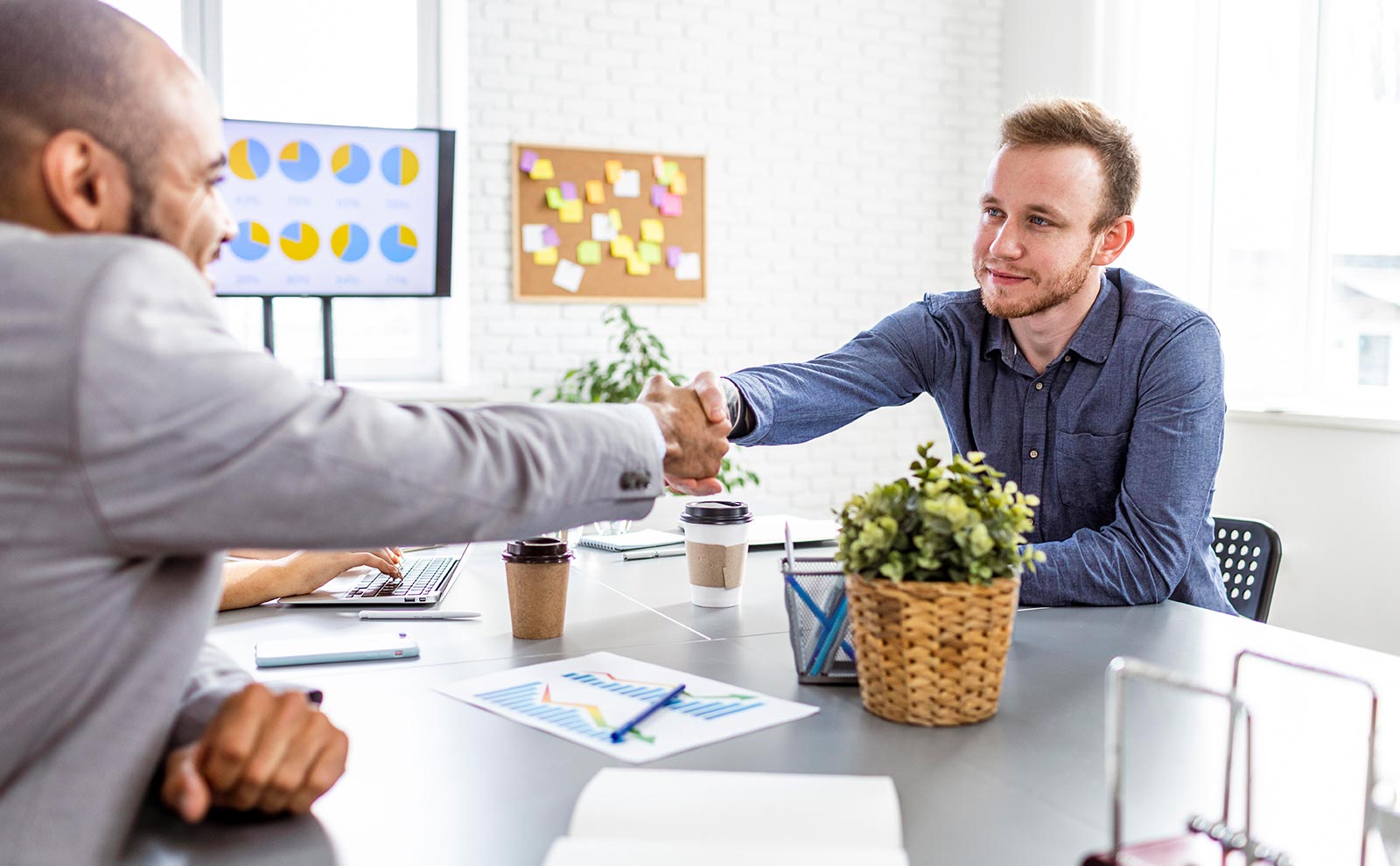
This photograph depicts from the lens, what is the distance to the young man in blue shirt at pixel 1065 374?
1888 millimetres

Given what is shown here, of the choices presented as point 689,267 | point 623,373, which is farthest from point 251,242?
point 689,267

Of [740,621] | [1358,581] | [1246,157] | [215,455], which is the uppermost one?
[1246,157]

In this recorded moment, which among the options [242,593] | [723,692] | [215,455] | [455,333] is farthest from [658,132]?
[215,455]

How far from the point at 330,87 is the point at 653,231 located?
5.09ft

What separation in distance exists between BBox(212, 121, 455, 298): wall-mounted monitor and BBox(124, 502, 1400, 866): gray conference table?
107 inches

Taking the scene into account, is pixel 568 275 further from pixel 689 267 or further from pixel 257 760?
pixel 257 760

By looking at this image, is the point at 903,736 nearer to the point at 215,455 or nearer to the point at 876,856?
the point at 876,856

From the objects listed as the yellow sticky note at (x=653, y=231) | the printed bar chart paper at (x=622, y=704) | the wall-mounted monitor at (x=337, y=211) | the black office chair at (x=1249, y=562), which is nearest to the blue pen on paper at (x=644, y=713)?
the printed bar chart paper at (x=622, y=704)

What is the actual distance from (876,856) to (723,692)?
19.7 inches

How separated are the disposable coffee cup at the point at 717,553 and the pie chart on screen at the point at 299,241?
9.30ft

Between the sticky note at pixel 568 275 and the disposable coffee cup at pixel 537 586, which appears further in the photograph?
the sticky note at pixel 568 275

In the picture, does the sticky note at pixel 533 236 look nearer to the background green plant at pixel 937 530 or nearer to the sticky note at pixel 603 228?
the sticky note at pixel 603 228

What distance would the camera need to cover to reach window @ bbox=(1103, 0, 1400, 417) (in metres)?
4.12

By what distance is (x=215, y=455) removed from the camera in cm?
79
